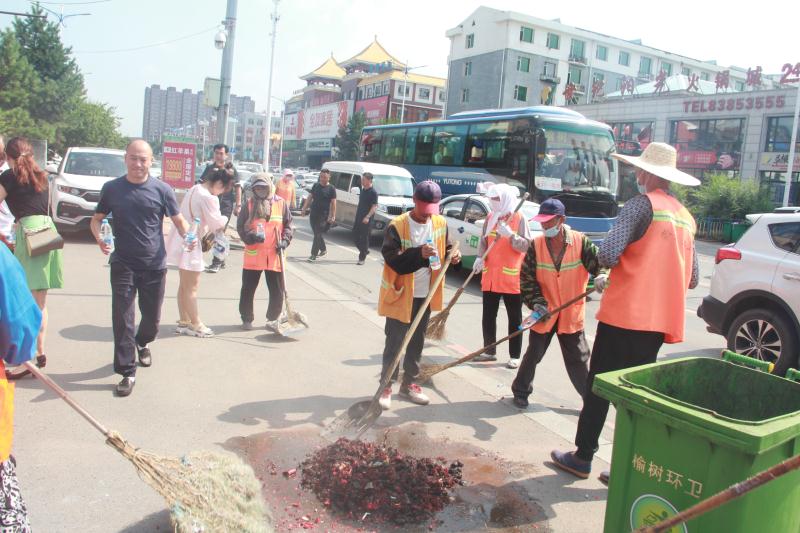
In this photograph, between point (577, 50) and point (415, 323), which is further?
point (577, 50)

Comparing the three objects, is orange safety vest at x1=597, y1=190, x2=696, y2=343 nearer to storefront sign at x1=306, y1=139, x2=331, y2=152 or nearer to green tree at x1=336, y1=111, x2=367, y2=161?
green tree at x1=336, y1=111, x2=367, y2=161

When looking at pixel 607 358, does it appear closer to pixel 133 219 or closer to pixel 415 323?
pixel 415 323

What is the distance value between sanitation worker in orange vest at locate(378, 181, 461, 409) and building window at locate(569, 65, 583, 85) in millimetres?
56154

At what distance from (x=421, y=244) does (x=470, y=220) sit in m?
6.54

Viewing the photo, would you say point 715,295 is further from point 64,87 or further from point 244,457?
point 64,87

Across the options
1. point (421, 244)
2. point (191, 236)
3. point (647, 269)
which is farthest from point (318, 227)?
point (647, 269)

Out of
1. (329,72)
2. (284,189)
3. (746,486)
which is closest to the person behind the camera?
(746,486)

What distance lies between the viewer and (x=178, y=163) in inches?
551

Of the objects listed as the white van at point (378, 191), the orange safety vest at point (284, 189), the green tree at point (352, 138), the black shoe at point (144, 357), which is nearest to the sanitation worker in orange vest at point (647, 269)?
the black shoe at point (144, 357)

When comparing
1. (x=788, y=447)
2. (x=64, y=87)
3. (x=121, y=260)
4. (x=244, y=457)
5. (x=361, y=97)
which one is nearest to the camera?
(x=788, y=447)

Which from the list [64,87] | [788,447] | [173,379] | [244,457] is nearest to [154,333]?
[173,379]

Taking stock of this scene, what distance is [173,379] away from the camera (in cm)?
528

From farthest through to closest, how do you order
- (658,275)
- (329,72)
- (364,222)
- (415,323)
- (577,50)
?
(329,72)
(577,50)
(364,222)
(415,323)
(658,275)

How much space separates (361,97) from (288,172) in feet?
222
